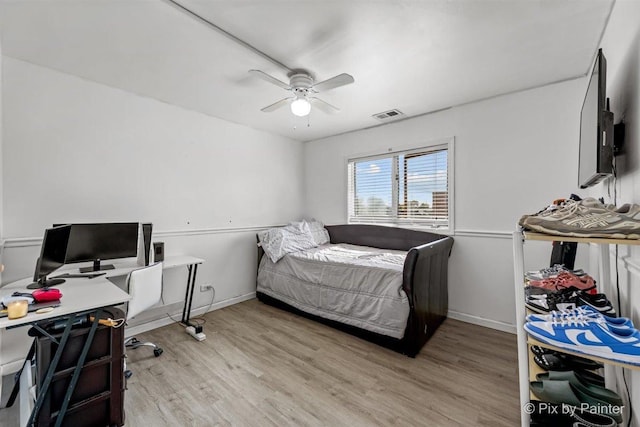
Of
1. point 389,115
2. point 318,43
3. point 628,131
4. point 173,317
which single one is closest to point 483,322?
point 628,131

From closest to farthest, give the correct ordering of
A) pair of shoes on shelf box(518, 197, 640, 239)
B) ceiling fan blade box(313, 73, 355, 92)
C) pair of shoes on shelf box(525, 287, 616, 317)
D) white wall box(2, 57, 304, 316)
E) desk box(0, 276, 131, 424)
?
pair of shoes on shelf box(518, 197, 640, 239)
pair of shoes on shelf box(525, 287, 616, 317)
desk box(0, 276, 131, 424)
ceiling fan blade box(313, 73, 355, 92)
white wall box(2, 57, 304, 316)

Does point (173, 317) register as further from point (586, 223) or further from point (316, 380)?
point (586, 223)

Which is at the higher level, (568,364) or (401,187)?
(401,187)

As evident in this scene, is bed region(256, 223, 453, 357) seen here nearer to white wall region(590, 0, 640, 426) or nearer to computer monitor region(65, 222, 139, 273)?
white wall region(590, 0, 640, 426)

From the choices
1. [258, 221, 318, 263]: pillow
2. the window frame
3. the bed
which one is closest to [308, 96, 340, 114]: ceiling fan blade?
the window frame

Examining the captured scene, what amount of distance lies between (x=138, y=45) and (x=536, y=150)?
353cm

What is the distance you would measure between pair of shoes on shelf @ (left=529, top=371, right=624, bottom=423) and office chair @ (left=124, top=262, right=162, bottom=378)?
232cm

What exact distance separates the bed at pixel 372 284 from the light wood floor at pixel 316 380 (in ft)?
0.56

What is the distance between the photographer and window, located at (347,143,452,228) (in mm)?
3270

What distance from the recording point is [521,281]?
977 millimetres

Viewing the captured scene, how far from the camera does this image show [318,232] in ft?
13.3

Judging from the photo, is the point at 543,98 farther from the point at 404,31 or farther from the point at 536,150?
the point at 404,31

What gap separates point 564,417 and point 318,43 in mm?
2363

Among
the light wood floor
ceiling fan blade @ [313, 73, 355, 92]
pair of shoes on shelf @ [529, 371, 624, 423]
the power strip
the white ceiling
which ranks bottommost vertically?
the light wood floor
